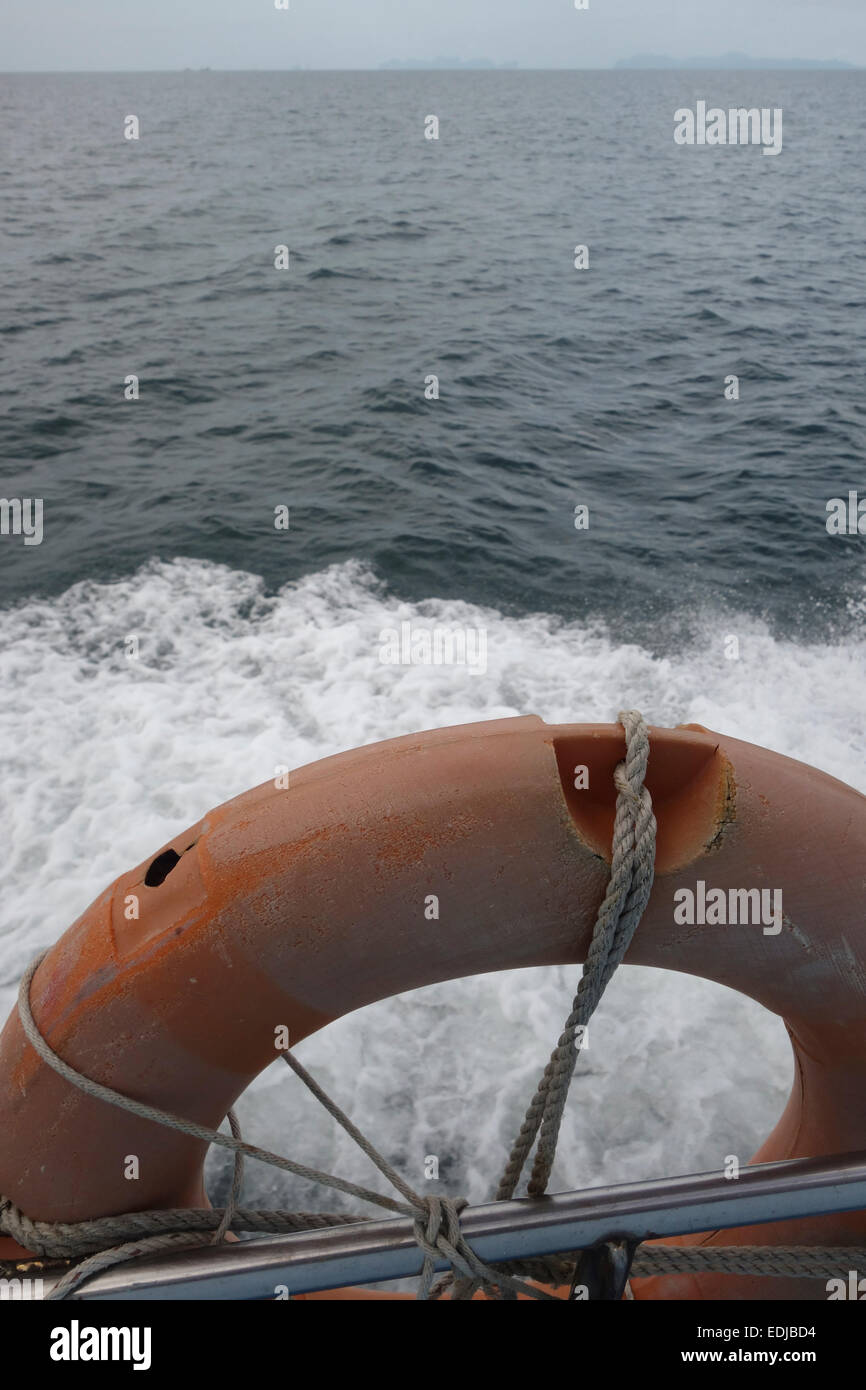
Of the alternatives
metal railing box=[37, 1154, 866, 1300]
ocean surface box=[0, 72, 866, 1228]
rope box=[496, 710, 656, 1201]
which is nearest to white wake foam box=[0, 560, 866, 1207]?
ocean surface box=[0, 72, 866, 1228]

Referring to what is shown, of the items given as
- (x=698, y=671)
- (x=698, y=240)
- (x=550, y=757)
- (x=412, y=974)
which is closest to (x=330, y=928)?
(x=412, y=974)

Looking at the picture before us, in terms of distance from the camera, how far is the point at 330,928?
4.89 feet

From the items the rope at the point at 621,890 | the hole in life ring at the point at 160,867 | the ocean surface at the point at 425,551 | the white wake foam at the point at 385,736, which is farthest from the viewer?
the ocean surface at the point at 425,551

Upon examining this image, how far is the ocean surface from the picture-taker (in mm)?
3160

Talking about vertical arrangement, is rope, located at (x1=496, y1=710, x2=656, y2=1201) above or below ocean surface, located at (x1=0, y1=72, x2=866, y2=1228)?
below

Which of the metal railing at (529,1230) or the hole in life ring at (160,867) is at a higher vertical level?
the hole in life ring at (160,867)

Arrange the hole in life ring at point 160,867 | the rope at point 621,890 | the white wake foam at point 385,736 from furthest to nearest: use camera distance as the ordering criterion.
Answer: the white wake foam at point 385,736, the hole in life ring at point 160,867, the rope at point 621,890

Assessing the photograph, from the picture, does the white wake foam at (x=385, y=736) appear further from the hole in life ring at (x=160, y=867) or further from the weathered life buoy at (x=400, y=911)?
the hole in life ring at (x=160, y=867)

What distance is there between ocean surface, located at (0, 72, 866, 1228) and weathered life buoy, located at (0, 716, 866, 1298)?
4.56ft

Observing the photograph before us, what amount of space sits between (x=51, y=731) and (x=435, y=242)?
14683mm

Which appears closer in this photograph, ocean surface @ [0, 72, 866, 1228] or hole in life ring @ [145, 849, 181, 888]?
hole in life ring @ [145, 849, 181, 888]

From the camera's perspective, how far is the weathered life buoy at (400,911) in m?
1.49

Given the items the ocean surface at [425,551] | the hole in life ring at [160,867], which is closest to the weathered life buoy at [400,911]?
the hole in life ring at [160,867]

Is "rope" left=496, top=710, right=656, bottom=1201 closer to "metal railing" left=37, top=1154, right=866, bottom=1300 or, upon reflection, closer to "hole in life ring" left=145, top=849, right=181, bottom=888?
"metal railing" left=37, top=1154, right=866, bottom=1300
